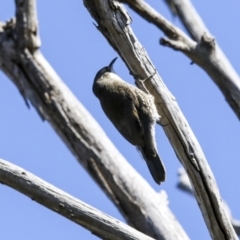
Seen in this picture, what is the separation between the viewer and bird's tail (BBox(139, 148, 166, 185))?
506cm

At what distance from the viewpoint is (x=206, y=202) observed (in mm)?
4066

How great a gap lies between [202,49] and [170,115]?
1071mm

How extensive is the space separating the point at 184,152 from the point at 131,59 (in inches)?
25.6

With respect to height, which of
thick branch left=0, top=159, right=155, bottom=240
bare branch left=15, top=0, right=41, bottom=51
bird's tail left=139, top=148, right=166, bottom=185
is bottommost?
thick branch left=0, top=159, right=155, bottom=240

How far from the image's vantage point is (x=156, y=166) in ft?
16.8

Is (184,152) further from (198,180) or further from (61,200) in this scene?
(61,200)

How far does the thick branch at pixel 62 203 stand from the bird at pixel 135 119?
1.57 m

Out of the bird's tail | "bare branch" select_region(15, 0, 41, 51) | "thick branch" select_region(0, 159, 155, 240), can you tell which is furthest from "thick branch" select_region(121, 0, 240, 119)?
"thick branch" select_region(0, 159, 155, 240)

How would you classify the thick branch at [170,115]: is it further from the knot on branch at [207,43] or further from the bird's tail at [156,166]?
the knot on branch at [207,43]

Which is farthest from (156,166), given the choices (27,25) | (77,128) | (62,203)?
(27,25)

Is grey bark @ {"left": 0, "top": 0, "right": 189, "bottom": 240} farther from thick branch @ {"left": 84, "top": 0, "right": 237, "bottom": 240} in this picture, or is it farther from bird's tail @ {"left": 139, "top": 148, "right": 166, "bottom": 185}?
thick branch @ {"left": 84, "top": 0, "right": 237, "bottom": 240}

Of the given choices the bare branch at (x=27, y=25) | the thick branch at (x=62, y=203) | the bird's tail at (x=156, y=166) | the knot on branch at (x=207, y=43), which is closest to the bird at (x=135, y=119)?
the bird's tail at (x=156, y=166)

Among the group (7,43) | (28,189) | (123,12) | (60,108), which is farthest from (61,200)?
(7,43)

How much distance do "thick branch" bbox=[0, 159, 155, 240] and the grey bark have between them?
5.85 feet
